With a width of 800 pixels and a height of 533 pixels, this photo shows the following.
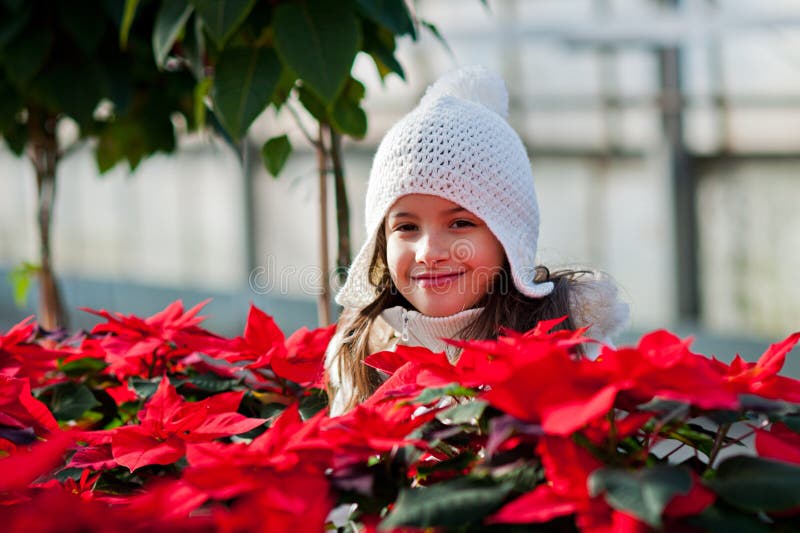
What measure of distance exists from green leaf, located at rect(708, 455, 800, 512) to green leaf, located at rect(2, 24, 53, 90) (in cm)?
144

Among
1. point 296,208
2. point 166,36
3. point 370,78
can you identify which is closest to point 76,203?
point 296,208

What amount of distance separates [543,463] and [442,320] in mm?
633

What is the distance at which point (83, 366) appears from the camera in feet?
3.87

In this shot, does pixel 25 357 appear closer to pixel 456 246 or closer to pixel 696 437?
pixel 456 246

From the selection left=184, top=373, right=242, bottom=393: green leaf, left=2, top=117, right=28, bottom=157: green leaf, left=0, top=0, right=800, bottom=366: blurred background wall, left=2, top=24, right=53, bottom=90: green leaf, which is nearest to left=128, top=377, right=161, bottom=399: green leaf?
left=184, top=373, right=242, bottom=393: green leaf

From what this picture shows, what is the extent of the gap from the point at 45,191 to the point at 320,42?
42.2 inches

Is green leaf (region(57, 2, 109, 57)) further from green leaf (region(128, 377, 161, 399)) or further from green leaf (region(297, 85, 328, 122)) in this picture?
green leaf (region(128, 377, 161, 399))

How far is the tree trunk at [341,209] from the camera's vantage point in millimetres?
1357

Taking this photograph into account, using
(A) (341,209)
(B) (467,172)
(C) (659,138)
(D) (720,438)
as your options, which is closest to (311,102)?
(A) (341,209)

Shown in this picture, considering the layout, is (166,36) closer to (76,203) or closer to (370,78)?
(370,78)

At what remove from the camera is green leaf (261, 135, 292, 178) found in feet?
4.64

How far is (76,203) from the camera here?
7172 mm

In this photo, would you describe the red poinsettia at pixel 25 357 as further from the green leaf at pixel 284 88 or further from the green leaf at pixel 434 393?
the green leaf at pixel 434 393

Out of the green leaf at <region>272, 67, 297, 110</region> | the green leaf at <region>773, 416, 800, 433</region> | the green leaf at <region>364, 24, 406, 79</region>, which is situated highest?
the green leaf at <region>364, 24, 406, 79</region>
